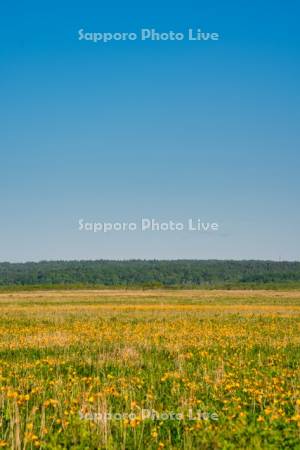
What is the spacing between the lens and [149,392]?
11.5 meters

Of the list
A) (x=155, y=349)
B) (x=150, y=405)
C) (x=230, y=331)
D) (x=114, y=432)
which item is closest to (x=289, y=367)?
(x=155, y=349)

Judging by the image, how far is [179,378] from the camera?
43.1 feet

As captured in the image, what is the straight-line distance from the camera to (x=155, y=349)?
1836 cm

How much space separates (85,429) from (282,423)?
2.85m

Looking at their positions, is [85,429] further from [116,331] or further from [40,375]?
[116,331]

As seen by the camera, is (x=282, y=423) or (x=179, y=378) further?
(x=179, y=378)

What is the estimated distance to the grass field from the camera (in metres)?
8.33

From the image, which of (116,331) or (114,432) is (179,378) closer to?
(114,432)

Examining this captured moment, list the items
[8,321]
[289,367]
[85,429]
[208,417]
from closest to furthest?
[85,429], [208,417], [289,367], [8,321]

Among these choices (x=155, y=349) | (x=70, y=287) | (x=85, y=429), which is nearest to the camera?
(x=85, y=429)

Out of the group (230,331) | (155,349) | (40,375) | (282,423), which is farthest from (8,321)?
(282,423)

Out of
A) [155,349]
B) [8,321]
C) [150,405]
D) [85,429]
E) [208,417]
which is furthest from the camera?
[8,321]

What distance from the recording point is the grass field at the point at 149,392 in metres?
8.33

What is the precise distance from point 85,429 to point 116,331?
15998 millimetres
